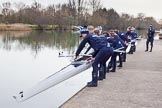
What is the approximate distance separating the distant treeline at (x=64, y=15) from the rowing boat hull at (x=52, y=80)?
66939 millimetres

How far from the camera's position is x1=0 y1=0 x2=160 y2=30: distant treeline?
271 ft

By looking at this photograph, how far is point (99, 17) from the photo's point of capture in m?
84.1

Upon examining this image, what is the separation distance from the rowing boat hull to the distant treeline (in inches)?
2635

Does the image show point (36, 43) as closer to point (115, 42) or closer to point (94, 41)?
point (115, 42)

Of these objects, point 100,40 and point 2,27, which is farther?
point 2,27

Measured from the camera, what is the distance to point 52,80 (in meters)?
11.4

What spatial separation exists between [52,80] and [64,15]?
77.9 m

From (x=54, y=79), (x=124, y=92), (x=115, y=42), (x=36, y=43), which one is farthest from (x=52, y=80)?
(x=36, y=43)

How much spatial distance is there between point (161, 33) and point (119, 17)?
A: 152ft

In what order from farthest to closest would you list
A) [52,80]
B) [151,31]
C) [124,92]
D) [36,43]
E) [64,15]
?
1. [64,15]
2. [36,43]
3. [151,31]
4. [52,80]
5. [124,92]

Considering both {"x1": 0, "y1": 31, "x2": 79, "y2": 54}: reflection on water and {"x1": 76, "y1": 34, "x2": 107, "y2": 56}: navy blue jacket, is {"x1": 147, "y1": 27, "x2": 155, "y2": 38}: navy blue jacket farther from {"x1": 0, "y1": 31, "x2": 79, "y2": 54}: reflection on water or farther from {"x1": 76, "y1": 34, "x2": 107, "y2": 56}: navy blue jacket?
{"x1": 76, "y1": 34, "x2": 107, "y2": 56}: navy blue jacket

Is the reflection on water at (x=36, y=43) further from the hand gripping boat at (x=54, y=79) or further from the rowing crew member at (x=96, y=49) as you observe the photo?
the rowing crew member at (x=96, y=49)

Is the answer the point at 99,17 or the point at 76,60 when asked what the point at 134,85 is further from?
the point at 99,17

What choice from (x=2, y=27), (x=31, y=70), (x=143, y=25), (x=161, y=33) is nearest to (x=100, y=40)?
(x=31, y=70)
